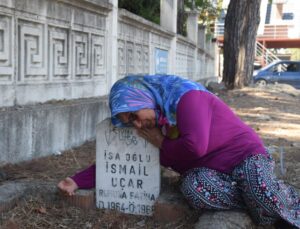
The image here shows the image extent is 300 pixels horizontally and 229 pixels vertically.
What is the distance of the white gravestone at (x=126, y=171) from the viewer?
3.36 m

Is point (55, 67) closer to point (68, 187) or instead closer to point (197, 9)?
point (68, 187)

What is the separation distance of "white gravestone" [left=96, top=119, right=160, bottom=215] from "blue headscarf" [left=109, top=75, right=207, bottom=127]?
0.99 feet

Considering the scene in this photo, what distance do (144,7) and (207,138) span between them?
350 inches

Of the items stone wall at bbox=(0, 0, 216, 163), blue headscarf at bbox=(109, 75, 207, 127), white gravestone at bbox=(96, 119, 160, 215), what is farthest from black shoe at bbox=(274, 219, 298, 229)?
stone wall at bbox=(0, 0, 216, 163)

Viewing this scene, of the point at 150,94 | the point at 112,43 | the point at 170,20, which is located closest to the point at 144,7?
the point at 170,20

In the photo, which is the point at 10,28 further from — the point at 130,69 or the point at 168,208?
the point at 130,69

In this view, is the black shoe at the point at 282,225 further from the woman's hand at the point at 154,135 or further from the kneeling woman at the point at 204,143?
the woman's hand at the point at 154,135

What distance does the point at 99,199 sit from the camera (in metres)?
3.48

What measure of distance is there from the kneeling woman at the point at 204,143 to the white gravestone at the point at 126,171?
0.11m

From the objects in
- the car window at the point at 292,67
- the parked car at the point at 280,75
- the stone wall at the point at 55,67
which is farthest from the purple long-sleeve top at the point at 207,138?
the car window at the point at 292,67

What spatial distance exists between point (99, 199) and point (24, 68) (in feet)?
5.81

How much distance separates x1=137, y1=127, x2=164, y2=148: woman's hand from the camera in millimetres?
3211

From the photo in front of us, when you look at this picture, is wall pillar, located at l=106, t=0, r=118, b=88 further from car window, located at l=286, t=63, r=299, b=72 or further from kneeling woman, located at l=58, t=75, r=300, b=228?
car window, located at l=286, t=63, r=299, b=72

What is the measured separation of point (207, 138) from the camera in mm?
2955
